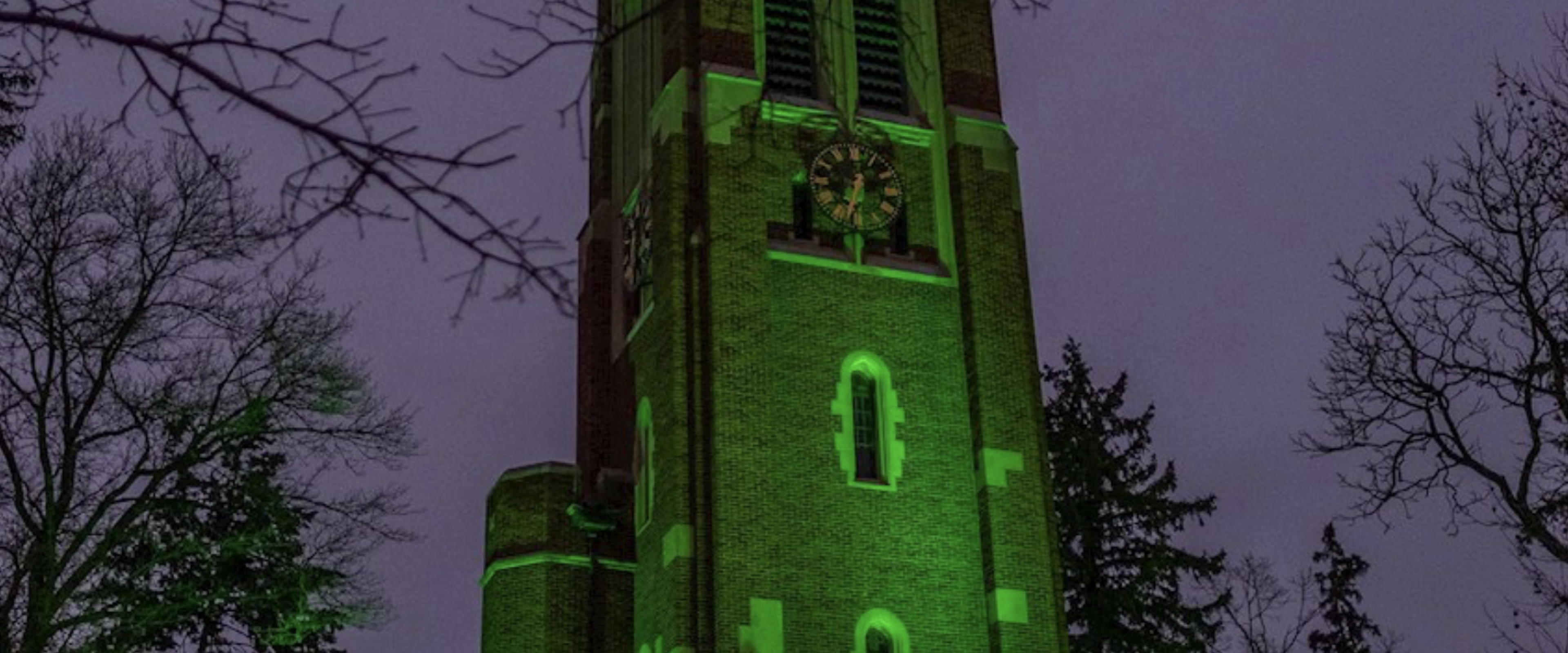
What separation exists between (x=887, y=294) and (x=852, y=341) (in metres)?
1.03

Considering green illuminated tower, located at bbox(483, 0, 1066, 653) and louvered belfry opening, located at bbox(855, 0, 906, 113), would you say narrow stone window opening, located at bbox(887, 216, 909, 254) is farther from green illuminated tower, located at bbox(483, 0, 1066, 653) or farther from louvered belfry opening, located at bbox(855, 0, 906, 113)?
louvered belfry opening, located at bbox(855, 0, 906, 113)

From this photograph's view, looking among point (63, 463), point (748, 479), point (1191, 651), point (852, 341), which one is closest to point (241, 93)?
point (63, 463)

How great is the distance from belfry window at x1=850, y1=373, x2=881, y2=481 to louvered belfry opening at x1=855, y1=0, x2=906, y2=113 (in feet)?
15.8

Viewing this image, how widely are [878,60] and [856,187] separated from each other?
2.80 metres

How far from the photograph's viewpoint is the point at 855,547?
27.7m

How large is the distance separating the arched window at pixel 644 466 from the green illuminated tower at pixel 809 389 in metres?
0.09

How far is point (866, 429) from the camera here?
96.1 ft

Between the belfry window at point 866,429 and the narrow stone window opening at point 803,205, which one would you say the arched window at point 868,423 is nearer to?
the belfry window at point 866,429

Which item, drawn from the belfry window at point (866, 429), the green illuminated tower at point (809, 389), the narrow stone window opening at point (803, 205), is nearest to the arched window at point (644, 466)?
the green illuminated tower at point (809, 389)

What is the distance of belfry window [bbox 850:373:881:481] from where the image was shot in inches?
1133

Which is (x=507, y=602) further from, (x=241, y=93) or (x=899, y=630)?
(x=241, y=93)

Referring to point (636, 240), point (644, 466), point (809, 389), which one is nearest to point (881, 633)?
point (809, 389)

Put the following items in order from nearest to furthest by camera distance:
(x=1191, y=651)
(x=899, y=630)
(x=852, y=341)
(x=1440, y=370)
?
(x=1440, y=370) → (x=899, y=630) → (x=852, y=341) → (x=1191, y=651)

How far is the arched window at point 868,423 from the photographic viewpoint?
2850 centimetres
